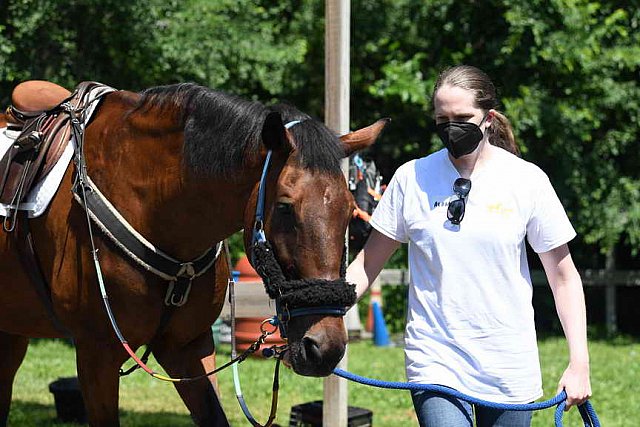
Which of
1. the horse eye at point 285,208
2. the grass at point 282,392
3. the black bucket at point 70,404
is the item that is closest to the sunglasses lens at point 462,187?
the horse eye at point 285,208

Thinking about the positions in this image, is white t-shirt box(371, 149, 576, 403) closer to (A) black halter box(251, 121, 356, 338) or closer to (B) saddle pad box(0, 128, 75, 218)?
(A) black halter box(251, 121, 356, 338)

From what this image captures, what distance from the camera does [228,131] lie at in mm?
3551

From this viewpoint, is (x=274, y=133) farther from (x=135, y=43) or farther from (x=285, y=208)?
(x=135, y=43)

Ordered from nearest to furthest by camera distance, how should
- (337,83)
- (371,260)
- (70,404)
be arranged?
(371,260) → (337,83) → (70,404)

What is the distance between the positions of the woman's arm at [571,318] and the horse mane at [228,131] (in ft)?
2.69

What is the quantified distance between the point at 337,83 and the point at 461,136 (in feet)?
6.68

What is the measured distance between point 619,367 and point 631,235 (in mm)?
2980

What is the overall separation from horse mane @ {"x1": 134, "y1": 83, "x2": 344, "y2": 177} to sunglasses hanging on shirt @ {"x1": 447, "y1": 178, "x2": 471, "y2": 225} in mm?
415

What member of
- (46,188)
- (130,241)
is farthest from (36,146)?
(130,241)

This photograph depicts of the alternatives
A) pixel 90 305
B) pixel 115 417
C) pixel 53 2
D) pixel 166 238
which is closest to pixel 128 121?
pixel 166 238

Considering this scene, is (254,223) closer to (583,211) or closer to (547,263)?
(547,263)

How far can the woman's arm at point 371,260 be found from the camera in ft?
11.1

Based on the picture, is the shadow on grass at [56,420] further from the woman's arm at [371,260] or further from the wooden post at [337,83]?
the woman's arm at [371,260]

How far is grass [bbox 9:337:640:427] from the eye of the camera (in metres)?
6.92
